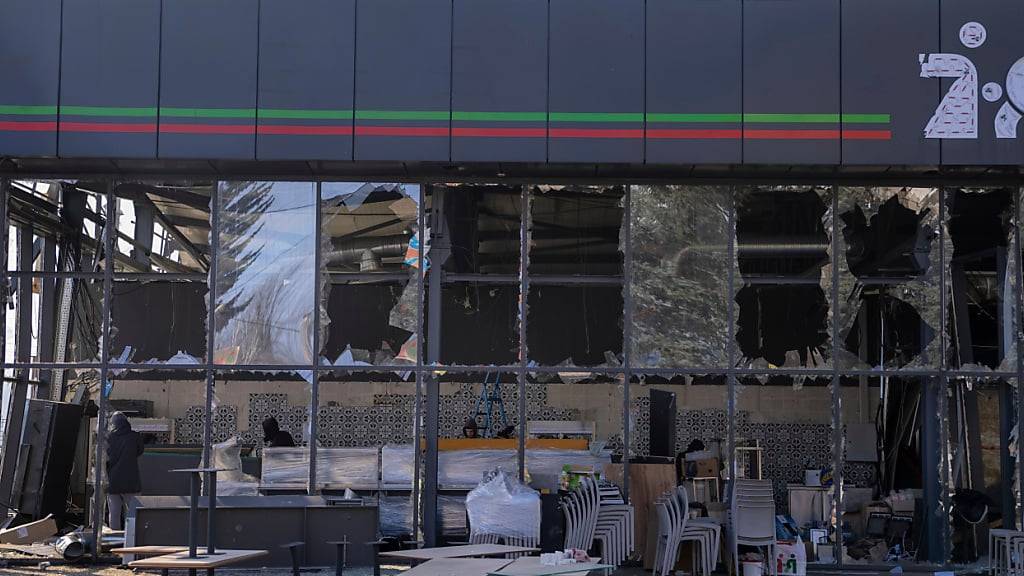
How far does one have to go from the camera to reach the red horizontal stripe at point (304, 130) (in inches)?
535

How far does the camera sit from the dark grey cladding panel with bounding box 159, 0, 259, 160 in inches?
533

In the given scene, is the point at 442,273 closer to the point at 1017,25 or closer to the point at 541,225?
the point at 541,225

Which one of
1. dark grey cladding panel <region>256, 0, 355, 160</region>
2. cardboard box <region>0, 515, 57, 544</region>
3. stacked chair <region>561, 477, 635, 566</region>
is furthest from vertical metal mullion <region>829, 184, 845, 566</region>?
cardboard box <region>0, 515, 57, 544</region>

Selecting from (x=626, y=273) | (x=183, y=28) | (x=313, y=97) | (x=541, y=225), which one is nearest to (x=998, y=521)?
(x=626, y=273)

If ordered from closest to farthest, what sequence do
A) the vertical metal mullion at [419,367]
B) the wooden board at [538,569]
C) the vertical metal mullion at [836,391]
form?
the wooden board at [538,569] → the vertical metal mullion at [836,391] → the vertical metal mullion at [419,367]

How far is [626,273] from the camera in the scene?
47.6 feet

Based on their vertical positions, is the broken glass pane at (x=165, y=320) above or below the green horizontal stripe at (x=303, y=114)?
below

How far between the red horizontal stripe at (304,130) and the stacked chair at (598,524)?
15.4 feet

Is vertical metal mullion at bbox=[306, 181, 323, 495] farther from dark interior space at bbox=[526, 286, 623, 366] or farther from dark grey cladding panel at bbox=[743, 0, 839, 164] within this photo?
dark grey cladding panel at bbox=[743, 0, 839, 164]

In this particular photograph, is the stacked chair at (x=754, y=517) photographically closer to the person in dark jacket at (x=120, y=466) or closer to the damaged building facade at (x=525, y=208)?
the damaged building facade at (x=525, y=208)

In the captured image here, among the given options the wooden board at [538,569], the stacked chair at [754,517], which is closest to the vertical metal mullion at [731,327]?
the stacked chair at [754,517]

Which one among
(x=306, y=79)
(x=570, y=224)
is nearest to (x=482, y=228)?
(x=570, y=224)

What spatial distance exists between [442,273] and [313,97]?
2.54 meters

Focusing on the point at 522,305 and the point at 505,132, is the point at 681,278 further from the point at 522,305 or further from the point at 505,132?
the point at 505,132
